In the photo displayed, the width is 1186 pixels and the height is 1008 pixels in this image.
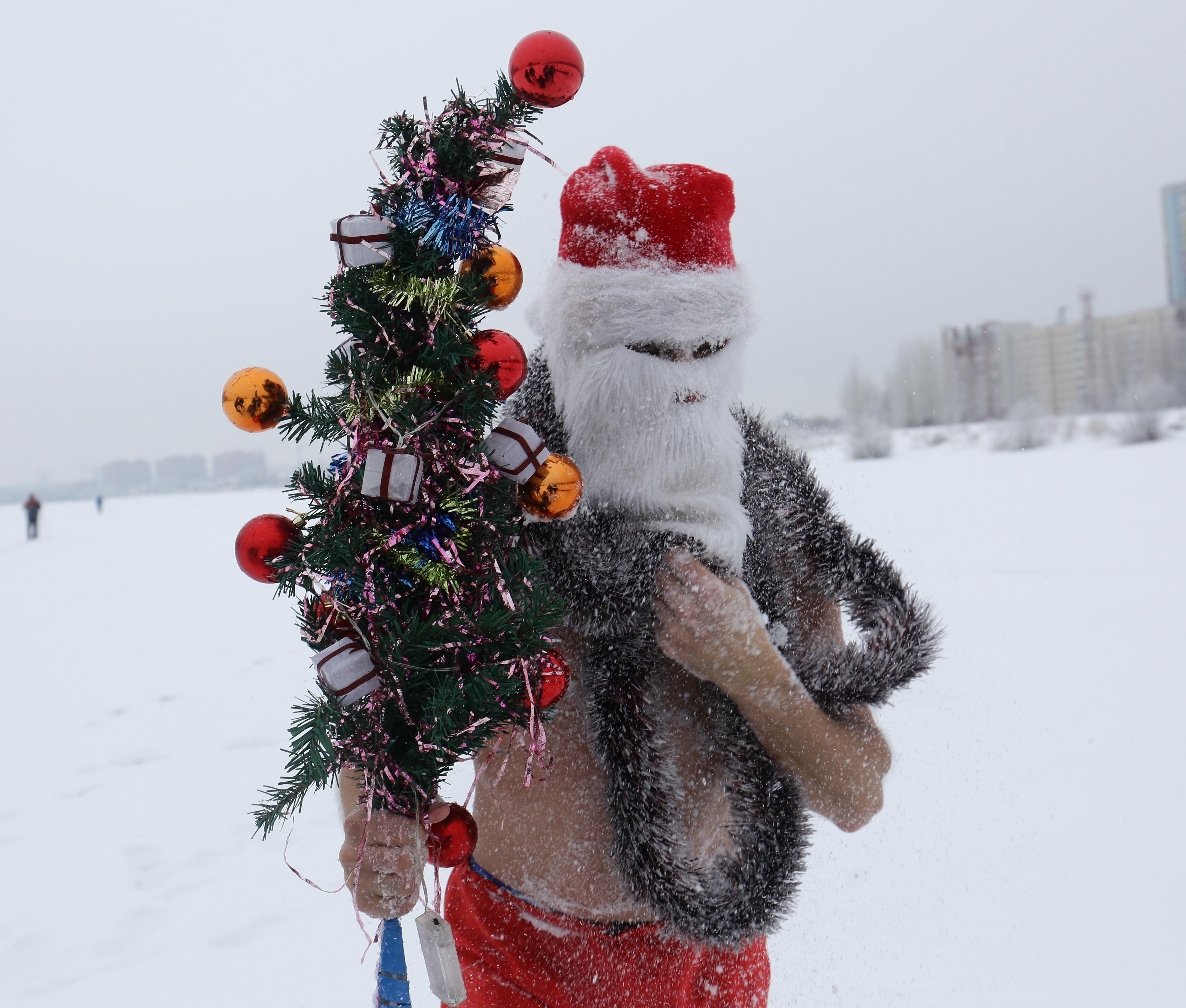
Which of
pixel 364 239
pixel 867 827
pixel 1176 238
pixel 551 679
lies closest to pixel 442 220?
pixel 364 239

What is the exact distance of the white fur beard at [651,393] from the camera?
3.81 feet

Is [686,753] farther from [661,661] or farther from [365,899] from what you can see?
[365,899]

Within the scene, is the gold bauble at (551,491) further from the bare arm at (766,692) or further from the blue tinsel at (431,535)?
the bare arm at (766,692)

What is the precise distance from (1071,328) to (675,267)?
103ft

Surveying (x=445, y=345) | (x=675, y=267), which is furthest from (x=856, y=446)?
(x=445, y=345)

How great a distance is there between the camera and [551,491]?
98cm

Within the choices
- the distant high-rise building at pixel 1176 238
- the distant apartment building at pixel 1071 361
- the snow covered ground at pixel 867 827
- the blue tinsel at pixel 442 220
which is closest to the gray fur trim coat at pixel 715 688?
the snow covered ground at pixel 867 827

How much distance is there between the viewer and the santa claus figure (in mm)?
1132

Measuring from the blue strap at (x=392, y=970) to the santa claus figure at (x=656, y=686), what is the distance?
23 centimetres

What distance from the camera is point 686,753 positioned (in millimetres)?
1239

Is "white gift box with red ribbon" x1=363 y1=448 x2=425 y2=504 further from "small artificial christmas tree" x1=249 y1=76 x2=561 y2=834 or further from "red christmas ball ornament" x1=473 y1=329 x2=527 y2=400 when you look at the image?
"red christmas ball ornament" x1=473 y1=329 x2=527 y2=400

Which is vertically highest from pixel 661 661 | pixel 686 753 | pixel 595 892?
pixel 661 661

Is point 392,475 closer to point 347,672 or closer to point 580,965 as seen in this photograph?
point 347,672

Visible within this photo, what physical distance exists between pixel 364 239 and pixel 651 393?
17.9 inches
